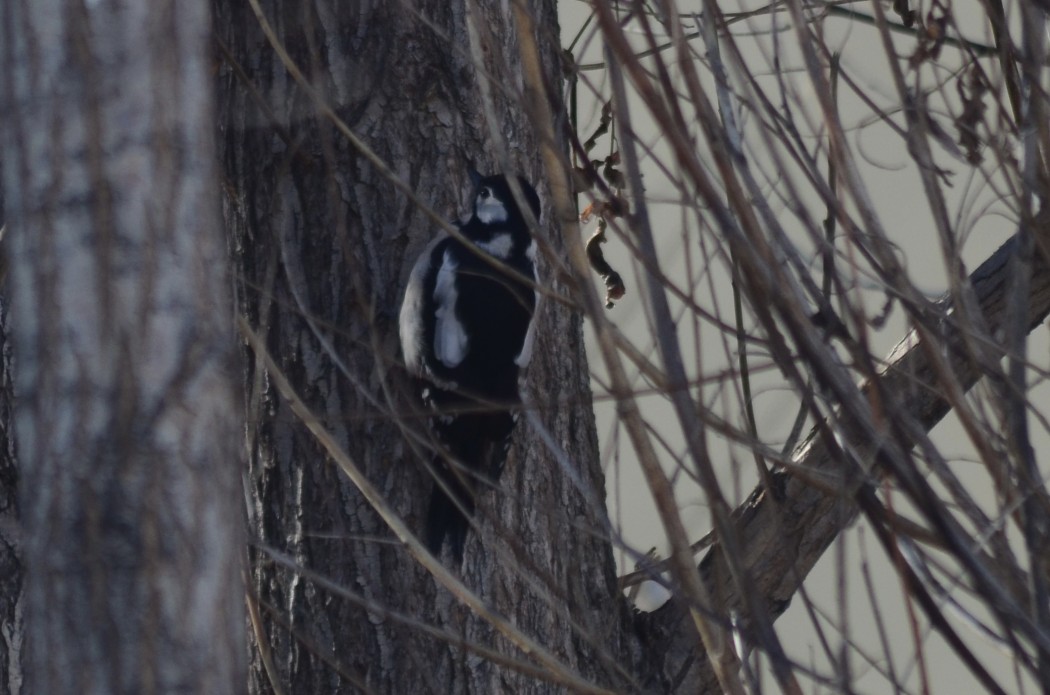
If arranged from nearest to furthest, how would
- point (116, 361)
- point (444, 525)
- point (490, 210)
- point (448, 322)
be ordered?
point (116, 361)
point (444, 525)
point (448, 322)
point (490, 210)

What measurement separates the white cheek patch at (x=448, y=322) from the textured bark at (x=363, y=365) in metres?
0.13

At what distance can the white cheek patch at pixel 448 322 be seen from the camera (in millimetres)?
3336

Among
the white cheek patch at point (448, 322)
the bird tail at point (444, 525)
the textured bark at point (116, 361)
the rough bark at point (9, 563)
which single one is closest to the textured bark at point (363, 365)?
the bird tail at point (444, 525)

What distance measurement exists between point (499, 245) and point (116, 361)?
238cm

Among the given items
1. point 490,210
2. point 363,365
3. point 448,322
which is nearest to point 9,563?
point 363,365

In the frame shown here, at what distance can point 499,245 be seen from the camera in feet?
12.8

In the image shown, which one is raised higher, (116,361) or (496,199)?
(496,199)

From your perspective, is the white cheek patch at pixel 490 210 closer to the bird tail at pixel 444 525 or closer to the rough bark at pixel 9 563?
the bird tail at pixel 444 525

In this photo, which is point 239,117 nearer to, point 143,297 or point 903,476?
point 143,297

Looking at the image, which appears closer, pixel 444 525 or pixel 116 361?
pixel 116 361

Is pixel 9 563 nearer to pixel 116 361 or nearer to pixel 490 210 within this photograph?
pixel 490 210

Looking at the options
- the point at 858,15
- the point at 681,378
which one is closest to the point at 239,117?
the point at 858,15

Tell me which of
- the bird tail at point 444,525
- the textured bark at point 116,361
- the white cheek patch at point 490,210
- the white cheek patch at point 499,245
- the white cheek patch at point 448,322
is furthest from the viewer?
the white cheek patch at point 499,245

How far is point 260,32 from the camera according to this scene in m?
3.24
